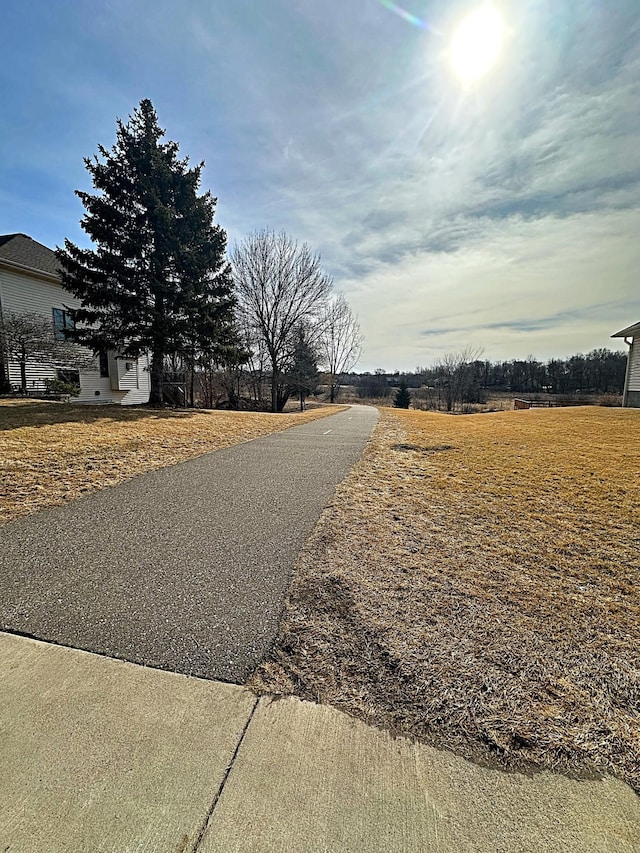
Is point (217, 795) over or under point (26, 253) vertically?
under

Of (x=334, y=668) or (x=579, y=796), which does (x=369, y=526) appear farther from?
(x=579, y=796)

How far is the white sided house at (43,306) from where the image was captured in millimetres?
15273

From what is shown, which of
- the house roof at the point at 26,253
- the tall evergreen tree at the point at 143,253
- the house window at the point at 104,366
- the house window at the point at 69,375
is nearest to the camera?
the tall evergreen tree at the point at 143,253

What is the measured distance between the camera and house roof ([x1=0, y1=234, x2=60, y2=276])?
52.1ft

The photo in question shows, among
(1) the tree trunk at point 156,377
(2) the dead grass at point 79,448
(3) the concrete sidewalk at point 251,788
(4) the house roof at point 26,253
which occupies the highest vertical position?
(4) the house roof at point 26,253

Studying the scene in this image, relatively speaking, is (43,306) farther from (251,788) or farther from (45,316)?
(251,788)

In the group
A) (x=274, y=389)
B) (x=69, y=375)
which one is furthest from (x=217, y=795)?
(x=274, y=389)

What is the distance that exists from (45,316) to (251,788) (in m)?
20.3

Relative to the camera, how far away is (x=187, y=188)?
1364 cm

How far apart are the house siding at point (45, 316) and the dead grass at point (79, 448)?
20.2 ft

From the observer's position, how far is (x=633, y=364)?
20.8 metres

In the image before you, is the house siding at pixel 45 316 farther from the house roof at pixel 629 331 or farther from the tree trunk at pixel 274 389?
the house roof at pixel 629 331

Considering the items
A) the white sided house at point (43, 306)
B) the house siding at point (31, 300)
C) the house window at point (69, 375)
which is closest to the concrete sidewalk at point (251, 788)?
the white sided house at point (43, 306)

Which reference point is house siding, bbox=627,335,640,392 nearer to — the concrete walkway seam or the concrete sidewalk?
the concrete sidewalk
